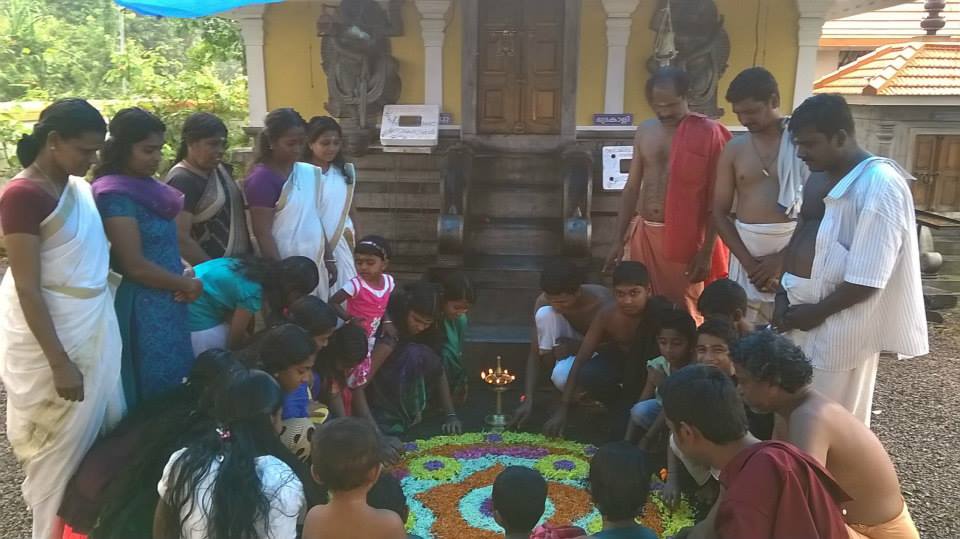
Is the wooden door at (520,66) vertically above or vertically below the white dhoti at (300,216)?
above

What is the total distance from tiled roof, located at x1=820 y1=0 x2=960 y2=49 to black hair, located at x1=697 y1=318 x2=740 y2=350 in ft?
33.2

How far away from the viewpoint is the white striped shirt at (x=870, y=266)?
8.63 ft

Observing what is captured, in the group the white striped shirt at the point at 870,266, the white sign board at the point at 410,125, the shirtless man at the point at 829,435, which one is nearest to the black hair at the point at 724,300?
the white striped shirt at the point at 870,266

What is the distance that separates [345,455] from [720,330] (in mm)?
1762

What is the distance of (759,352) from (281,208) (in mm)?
2489

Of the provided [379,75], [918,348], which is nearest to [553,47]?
[379,75]

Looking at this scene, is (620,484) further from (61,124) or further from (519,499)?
(61,124)

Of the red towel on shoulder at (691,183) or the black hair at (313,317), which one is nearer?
the black hair at (313,317)

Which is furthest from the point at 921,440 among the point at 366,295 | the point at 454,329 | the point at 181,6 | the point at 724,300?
the point at 181,6

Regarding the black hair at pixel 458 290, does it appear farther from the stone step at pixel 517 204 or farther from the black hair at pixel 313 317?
the stone step at pixel 517 204

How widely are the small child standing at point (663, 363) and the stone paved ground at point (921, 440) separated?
1079mm

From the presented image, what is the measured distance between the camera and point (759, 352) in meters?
2.20

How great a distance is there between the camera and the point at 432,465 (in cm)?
359

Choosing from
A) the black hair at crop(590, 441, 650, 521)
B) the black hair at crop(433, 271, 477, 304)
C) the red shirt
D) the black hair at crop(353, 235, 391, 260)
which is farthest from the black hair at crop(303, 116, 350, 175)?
the red shirt
